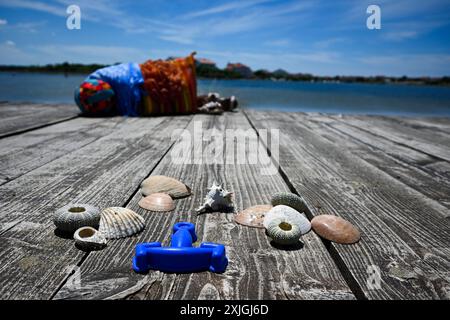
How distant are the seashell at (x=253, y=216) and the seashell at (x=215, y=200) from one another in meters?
0.08

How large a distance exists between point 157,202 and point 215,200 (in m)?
0.24

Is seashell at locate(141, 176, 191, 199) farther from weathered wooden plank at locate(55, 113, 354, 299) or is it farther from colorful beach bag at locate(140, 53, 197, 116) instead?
colorful beach bag at locate(140, 53, 197, 116)

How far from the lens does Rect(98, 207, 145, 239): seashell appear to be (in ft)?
3.91

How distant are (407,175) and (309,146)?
1.00 metres

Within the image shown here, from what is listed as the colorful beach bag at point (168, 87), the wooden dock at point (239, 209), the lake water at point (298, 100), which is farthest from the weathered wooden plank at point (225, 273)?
the lake water at point (298, 100)

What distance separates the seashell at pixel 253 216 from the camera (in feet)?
4.38

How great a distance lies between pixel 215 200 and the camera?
1446mm

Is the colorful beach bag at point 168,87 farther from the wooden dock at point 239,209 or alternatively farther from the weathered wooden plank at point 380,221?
the weathered wooden plank at point 380,221

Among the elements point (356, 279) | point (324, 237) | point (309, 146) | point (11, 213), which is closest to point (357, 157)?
point (309, 146)

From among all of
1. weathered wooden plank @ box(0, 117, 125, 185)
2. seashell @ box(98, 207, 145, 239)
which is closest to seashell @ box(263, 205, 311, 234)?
seashell @ box(98, 207, 145, 239)

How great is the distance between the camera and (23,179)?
187 cm

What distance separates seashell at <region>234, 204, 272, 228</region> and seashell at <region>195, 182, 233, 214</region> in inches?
3.2

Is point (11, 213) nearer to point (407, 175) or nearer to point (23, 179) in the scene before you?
point (23, 179)
